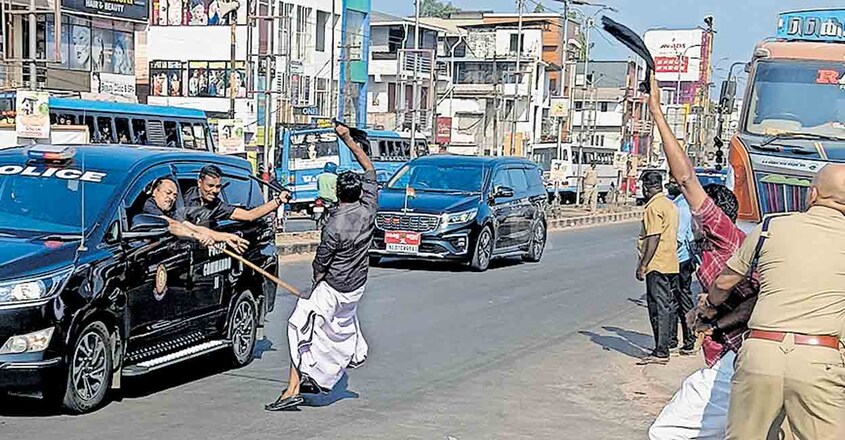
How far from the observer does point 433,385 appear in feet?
32.5

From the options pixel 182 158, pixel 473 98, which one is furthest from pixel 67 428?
pixel 473 98

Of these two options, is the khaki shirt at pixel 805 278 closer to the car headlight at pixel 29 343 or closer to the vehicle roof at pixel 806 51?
the car headlight at pixel 29 343

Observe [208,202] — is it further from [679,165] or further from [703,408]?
[703,408]

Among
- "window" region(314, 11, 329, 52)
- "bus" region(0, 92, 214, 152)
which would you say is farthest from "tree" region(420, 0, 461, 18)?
"bus" region(0, 92, 214, 152)

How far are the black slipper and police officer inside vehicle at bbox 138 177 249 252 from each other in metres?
1.46

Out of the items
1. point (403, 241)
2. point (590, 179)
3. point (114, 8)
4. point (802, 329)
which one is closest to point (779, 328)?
point (802, 329)

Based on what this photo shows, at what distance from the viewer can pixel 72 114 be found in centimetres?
2633

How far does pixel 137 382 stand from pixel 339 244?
90.9 inches

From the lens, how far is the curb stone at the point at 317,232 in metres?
21.7

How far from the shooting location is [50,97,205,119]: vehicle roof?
1036 inches

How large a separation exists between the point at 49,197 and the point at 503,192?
42.1ft

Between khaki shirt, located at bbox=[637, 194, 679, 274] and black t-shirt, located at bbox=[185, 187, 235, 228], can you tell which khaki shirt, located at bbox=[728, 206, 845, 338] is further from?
khaki shirt, located at bbox=[637, 194, 679, 274]

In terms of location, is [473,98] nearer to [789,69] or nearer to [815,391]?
[789,69]

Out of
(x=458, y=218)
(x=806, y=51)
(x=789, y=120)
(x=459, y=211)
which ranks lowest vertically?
(x=458, y=218)
